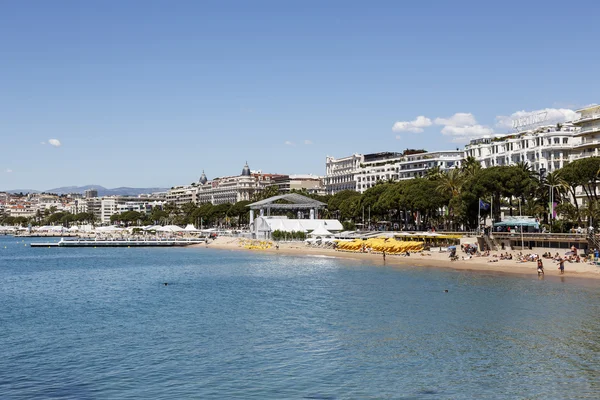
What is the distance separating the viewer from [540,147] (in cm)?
11819

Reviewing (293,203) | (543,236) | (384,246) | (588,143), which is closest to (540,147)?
(588,143)

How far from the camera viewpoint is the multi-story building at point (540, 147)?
116 meters

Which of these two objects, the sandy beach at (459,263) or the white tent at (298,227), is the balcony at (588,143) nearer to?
the sandy beach at (459,263)

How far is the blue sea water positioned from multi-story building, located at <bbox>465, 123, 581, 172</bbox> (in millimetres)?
59853

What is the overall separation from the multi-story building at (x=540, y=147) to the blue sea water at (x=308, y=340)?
2356 inches

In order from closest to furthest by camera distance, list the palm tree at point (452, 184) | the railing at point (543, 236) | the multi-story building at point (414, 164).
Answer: the railing at point (543, 236), the palm tree at point (452, 184), the multi-story building at point (414, 164)

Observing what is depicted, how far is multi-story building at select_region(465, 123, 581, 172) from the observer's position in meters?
116

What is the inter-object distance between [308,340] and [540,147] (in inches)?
3722

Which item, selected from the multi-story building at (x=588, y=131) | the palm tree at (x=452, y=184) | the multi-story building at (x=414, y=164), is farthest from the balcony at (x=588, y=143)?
the multi-story building at (x=414, y=164)

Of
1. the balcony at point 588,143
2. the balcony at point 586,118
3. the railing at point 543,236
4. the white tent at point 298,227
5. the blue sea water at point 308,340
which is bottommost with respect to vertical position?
the blue sea water at point 308,340

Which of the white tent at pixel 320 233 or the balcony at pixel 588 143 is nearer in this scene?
the balcony at pixel 588 143

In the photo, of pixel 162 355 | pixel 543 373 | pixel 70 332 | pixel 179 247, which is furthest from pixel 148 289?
pixel 179 247

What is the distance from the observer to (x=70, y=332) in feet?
128

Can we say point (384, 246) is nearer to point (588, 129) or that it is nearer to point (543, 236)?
point (543, 236)
